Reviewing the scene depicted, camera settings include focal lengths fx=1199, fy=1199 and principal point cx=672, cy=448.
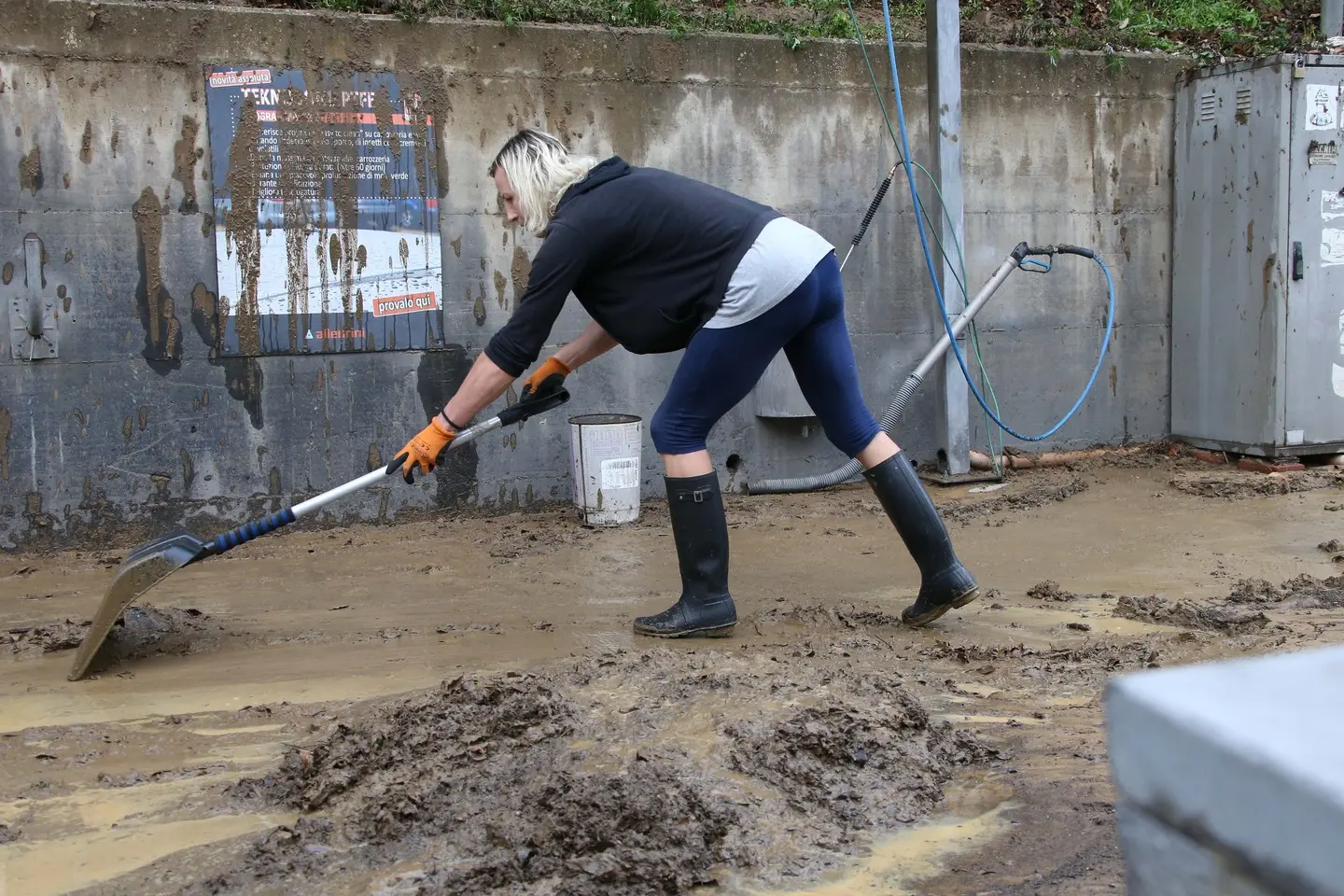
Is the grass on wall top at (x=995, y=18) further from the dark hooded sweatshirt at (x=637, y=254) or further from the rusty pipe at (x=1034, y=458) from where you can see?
the dark hooded sweatshirt at (x=637, y=254)

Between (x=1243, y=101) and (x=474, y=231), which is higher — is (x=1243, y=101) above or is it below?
above

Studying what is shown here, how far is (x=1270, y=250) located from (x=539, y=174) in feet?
15.1

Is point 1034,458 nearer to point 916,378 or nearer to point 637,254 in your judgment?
point 916,378

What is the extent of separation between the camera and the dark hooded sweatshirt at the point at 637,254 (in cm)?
347

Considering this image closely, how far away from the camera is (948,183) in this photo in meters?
6.30

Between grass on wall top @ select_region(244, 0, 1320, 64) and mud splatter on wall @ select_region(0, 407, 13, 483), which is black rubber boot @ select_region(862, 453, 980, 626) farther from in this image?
mud splatter on wall @ select_region(0, 407, 13, 483)

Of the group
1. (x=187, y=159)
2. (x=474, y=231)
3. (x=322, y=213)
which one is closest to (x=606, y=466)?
(x=474, y=231)

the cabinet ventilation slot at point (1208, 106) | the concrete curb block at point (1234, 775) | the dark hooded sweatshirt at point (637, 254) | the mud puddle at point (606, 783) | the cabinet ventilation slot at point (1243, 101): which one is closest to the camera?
the concrete curb block at point (1234, 775)

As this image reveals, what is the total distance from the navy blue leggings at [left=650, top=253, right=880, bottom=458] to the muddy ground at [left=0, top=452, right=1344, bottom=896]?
64cm

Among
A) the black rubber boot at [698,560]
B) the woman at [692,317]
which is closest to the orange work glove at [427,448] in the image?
the woman at [692,317]

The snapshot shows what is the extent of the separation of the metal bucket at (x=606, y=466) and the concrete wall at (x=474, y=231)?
38 cm

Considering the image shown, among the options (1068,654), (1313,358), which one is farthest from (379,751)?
(1313,358)

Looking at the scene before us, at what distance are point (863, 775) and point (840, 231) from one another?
14.0 feet

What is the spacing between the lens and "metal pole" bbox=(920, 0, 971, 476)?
20.2ft
